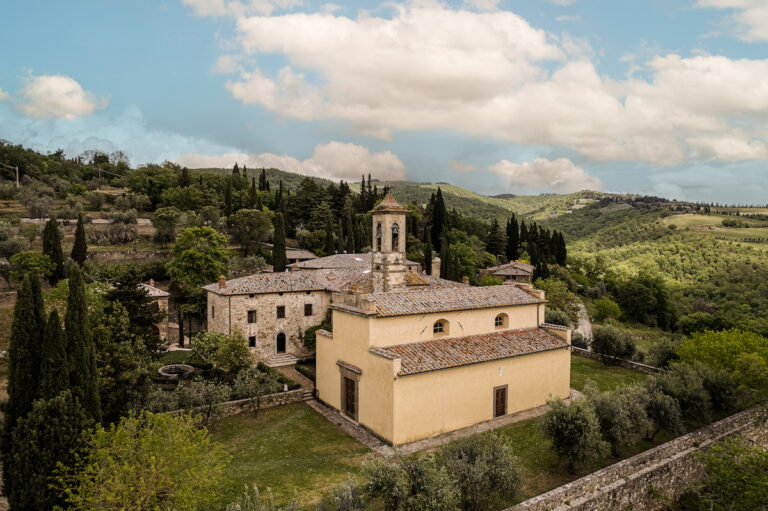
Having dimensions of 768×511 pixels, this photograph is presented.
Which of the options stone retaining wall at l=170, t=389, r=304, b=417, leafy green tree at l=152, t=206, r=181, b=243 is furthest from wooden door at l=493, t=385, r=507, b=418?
leafy green tree at l=152, t=206, r=181, b=243

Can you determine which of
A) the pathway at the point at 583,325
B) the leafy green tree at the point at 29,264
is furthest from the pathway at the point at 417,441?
the leafy green tree at the point at 29,264

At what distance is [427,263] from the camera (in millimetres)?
55875

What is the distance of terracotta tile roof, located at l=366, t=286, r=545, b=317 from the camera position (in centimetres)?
1888

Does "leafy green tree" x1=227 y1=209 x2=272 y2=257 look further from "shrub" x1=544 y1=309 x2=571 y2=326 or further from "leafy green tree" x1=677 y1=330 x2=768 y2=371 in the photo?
"leafy green tree" x1=677 y1=330 x2=768 y2=371

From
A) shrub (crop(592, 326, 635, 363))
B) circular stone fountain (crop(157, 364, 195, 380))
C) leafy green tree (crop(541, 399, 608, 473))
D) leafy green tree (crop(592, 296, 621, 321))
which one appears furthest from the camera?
leafy green tree (crop(592, 296, 621, 321))

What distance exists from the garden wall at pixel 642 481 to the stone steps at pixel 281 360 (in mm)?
19892

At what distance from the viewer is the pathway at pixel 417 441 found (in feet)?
54.3

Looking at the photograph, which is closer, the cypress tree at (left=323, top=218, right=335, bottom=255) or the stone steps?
the stone steps

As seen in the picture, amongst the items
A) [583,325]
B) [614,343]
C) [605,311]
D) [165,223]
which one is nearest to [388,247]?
[614,343]

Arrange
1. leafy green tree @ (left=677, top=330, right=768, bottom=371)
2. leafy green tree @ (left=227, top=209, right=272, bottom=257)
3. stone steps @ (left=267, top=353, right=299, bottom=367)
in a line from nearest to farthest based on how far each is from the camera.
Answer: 1. leafy green tree @ (left=677, top=330, right=768, bottom=371)
2. stone steps @ (left=267, top=353, right=299, bottom=367)
3. leafy green tree @ (left=227, top=209, right=272, bottom=257)

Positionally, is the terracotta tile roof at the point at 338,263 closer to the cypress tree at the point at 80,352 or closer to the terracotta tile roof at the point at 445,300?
the terracotta tile roof at the point at 445,300

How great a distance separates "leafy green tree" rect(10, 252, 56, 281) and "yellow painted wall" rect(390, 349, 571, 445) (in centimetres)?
3485

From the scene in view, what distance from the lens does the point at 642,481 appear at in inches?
547

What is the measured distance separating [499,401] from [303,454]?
29.2 feet
